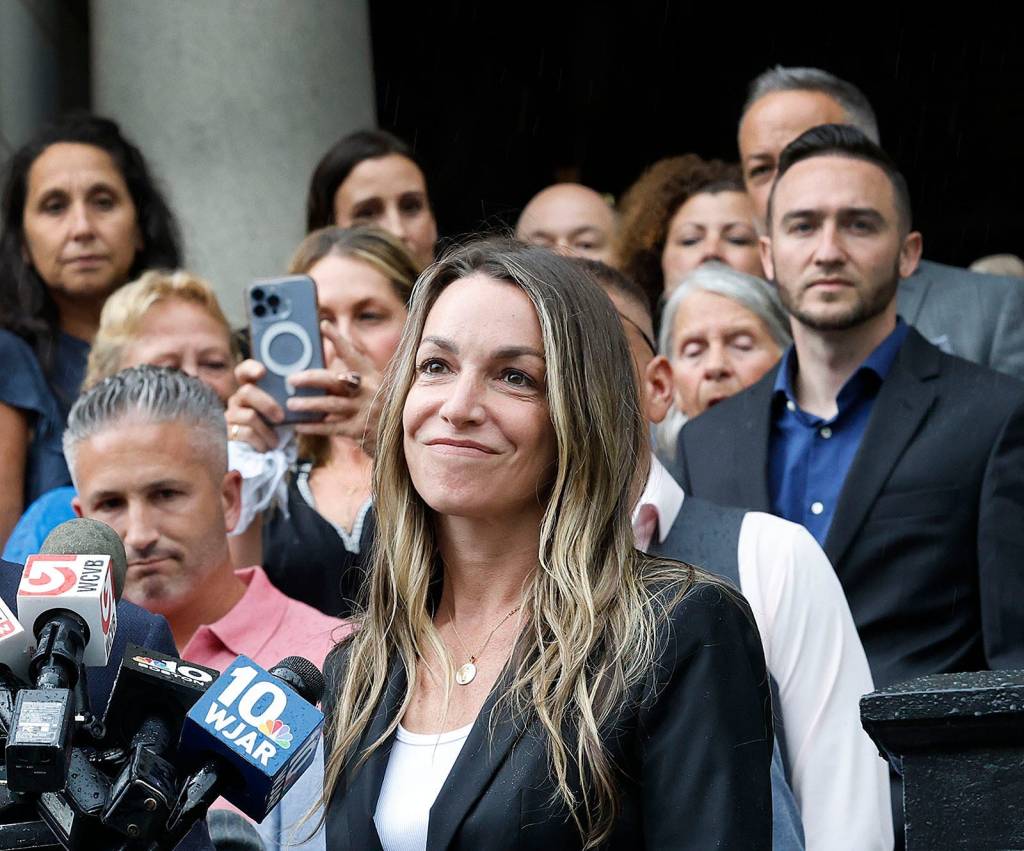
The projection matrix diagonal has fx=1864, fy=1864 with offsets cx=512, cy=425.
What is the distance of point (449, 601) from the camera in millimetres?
3219

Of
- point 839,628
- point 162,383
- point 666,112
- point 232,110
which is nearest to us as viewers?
point 839,628

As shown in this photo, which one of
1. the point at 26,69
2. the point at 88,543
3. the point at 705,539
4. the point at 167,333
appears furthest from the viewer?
the point at 26,69

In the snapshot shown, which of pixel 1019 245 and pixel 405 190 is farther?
pixel 1019 245

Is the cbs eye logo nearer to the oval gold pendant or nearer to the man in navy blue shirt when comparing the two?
the oval gold pendant

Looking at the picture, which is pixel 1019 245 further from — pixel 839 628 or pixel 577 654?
pixel 577 654

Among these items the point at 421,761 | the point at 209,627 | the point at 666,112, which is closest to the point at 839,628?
the point at 421,761

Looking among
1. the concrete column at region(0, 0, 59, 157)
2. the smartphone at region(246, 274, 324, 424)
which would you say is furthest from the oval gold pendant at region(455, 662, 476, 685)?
the concrete column at region(0, 0, 59, 157)

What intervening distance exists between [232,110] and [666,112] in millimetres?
3628

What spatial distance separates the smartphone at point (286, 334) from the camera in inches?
189

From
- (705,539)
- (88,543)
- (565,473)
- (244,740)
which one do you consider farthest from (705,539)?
(244,740)

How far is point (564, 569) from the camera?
3000 millimetres

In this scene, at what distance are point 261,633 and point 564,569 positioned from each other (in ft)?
4.06

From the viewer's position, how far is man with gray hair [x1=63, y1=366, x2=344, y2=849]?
4031 mm

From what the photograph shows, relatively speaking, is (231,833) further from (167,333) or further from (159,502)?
(167,333)
